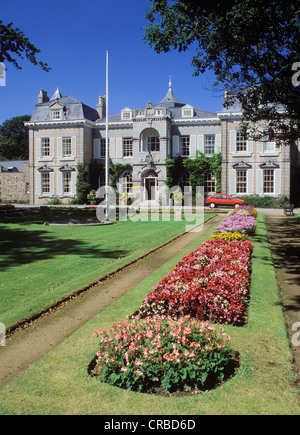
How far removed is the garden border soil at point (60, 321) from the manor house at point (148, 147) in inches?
1147

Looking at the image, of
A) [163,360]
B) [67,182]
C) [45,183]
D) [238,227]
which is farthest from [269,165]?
[163,360]

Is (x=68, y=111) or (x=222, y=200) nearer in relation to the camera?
(x=222, y=200)

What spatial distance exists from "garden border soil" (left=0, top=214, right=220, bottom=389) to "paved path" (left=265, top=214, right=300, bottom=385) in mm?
3457

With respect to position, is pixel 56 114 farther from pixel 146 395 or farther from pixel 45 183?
pixel 146 395

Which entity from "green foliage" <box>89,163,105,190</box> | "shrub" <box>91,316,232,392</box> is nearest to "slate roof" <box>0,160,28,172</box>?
"green foliage" <box>89,163,105,190</box>

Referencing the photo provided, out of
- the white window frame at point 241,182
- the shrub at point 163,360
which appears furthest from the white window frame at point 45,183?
the shrub at point 163,360

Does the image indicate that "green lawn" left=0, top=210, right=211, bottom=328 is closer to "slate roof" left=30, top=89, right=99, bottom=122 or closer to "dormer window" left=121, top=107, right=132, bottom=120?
"slate roof" left=30, top=89, right=99, bottom=122

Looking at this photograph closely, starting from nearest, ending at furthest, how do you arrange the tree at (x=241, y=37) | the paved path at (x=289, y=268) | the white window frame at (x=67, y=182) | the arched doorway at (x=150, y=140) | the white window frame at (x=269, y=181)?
the paved path at (x=289, y=268) → the tree at (x=241, y=37) → the white window frame at (x=269, y=181) → the arched doorway at (x=150, y=140) → the white window frame at (x=67, y=182)

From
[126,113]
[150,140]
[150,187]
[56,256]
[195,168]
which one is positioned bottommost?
[56,256]

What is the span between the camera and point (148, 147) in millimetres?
41188

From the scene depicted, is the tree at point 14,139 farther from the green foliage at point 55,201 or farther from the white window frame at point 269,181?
the white window frame at point 269,181

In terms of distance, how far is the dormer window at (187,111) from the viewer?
40716 millimetres

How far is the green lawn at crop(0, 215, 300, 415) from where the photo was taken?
3.75m

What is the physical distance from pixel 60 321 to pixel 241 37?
33.3 feet
